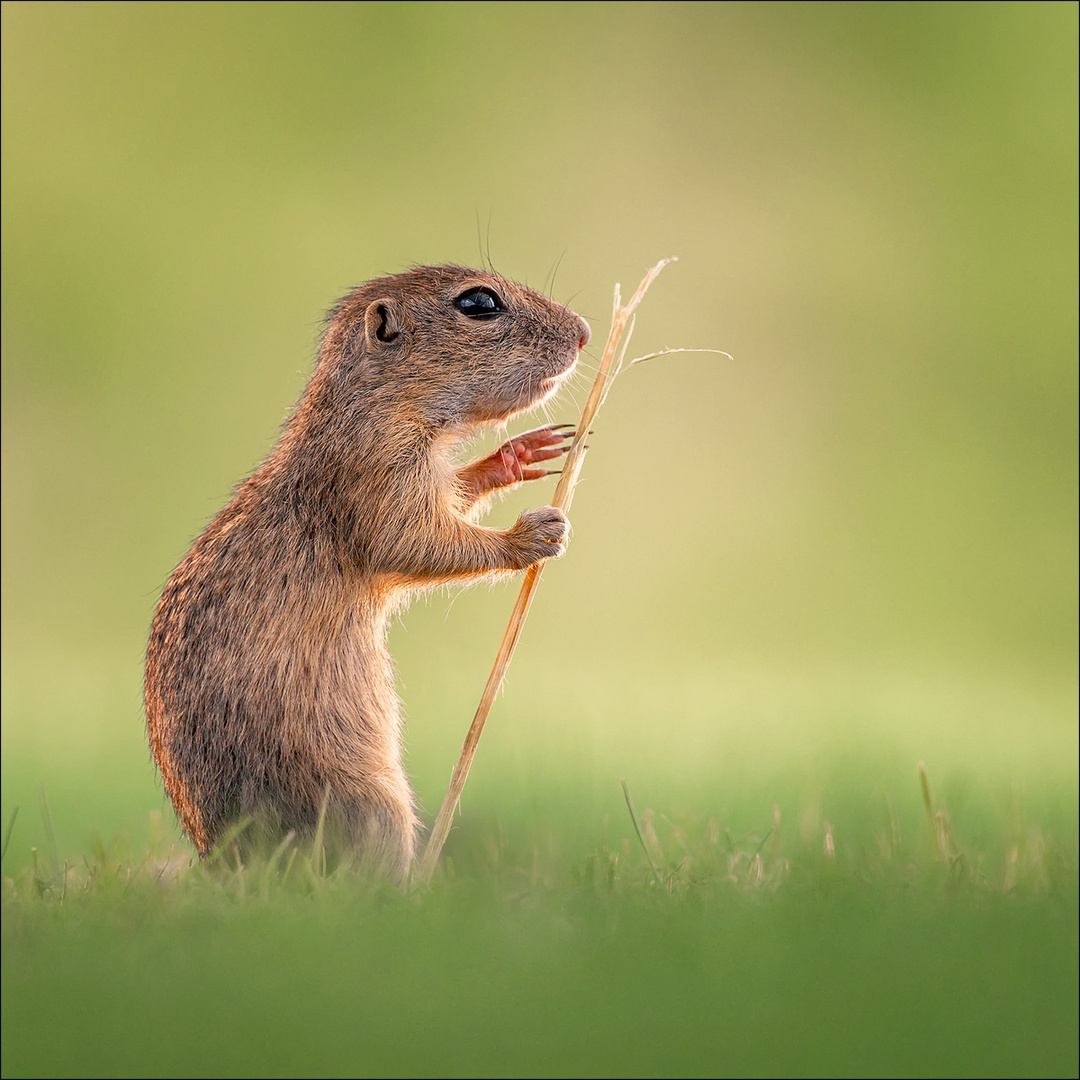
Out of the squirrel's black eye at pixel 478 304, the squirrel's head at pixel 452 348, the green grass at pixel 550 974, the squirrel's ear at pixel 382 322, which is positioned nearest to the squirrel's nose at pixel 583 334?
the squirrel's head at pixel 452 348

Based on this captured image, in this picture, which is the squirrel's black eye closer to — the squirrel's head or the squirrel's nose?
the squirrel's head

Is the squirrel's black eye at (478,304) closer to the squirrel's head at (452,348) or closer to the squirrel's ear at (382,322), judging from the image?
the squirrel's head at (452,348)

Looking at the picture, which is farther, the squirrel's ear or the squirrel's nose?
the squirrel's nose

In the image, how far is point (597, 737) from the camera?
6.75 m

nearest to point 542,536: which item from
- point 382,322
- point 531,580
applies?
point 531,580

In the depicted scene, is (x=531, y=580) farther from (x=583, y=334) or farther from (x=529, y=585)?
(x=583, y=334)

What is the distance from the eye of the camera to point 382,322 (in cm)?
446

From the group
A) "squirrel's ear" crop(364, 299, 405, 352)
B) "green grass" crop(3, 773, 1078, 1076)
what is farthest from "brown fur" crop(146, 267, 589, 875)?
"green grass" crop(3, 773, 1078, 1076)

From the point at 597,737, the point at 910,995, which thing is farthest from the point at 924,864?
the point at 597,737

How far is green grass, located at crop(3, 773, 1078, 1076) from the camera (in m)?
2.54

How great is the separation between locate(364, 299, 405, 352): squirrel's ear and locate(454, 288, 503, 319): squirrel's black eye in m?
0.24

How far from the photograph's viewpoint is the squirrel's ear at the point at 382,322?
440cm

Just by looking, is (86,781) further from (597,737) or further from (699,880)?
(699,880)

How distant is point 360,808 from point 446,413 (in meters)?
1.48
